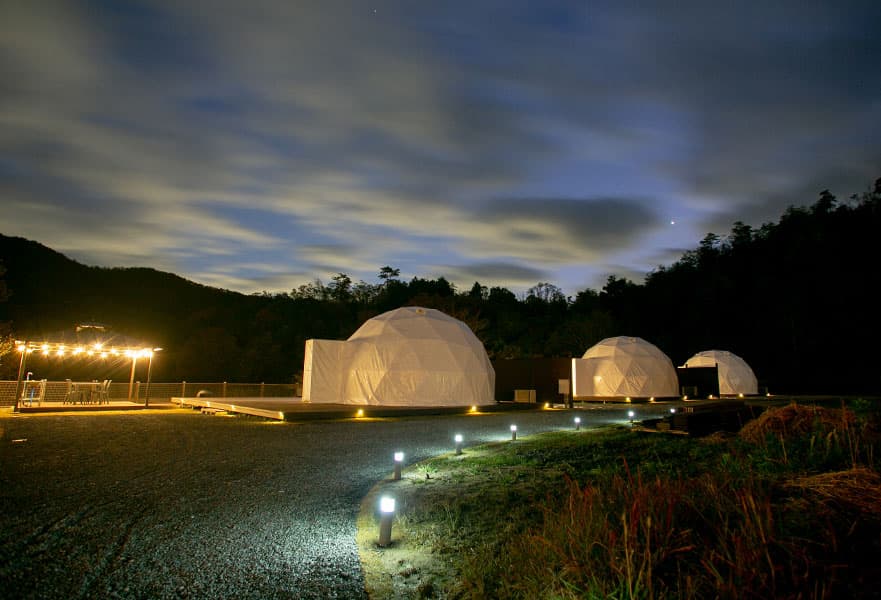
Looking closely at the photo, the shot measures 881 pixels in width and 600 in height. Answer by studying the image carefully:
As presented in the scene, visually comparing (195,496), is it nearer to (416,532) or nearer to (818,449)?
(416,532)

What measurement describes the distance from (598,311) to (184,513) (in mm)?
51944

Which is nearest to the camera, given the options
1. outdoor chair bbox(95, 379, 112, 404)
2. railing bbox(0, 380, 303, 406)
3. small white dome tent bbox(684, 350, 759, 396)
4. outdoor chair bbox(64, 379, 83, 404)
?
railing bbox(0, 380, 303, 406)

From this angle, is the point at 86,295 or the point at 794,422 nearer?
the point at 794,422

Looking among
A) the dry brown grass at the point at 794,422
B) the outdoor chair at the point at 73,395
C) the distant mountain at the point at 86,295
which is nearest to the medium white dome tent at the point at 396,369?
the outdoor chair at the point at 73,395

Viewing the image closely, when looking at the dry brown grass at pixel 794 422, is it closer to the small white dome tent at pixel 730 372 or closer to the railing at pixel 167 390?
the railing at pixel 167 390

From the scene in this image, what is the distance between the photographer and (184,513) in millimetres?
5668

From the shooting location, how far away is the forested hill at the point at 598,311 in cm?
4378

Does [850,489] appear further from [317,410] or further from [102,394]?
[102,394]

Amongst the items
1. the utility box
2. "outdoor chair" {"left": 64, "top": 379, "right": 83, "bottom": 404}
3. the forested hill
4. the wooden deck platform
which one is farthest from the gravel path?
the forested hill

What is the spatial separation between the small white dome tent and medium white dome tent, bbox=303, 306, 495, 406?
26.1 meters

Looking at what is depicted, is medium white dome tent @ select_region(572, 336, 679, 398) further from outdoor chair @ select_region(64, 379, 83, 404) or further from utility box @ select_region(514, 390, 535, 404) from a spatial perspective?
outdoor chair @ select_region(64, 379, 83, 404)

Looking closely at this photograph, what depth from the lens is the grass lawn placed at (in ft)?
9.37

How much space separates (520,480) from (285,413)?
449 inches

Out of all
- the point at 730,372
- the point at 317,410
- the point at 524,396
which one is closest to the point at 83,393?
the point at 317,410
